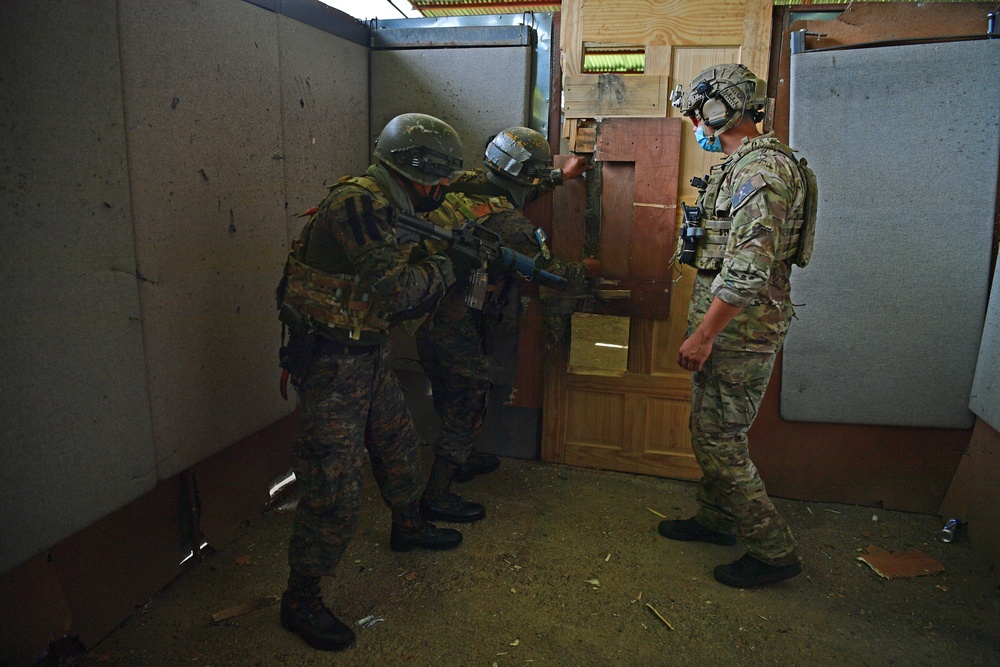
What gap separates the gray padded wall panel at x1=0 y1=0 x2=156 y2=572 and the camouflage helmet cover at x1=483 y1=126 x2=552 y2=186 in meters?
1.70

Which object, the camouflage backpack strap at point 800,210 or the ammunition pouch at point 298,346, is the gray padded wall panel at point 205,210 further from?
the camouflage backpack strap at point 800,210

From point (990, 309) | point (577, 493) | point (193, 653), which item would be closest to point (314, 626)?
point (193, 653)

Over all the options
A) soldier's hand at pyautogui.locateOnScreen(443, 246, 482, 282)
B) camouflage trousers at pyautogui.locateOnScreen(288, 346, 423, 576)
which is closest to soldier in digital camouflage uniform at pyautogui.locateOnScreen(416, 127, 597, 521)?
soldier's hand at pyautogui.locateOnScreen(443, 246, 482, 282)

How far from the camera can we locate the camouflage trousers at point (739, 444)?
2.57m

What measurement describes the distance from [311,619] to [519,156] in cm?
230

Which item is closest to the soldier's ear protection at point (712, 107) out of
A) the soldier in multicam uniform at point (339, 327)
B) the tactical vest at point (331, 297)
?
the soldier in multicam uniform at point (339, 327)

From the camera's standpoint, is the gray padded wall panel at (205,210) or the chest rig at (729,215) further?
the chest rig at (729,215)

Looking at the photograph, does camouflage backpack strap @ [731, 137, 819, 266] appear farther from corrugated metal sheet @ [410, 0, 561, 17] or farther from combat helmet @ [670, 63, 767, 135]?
corrugated metal sheet @ [410, 0, 561, 17]

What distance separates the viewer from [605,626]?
2.45m

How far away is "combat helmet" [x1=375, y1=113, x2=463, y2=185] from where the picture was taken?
2.35 m

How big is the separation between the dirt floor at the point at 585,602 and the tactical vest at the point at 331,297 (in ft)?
3.86

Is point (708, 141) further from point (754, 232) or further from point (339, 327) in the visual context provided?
point (339, 327)

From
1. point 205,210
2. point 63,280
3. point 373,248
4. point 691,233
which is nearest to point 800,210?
point 691,233

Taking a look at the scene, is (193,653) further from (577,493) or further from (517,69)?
(517,69)
